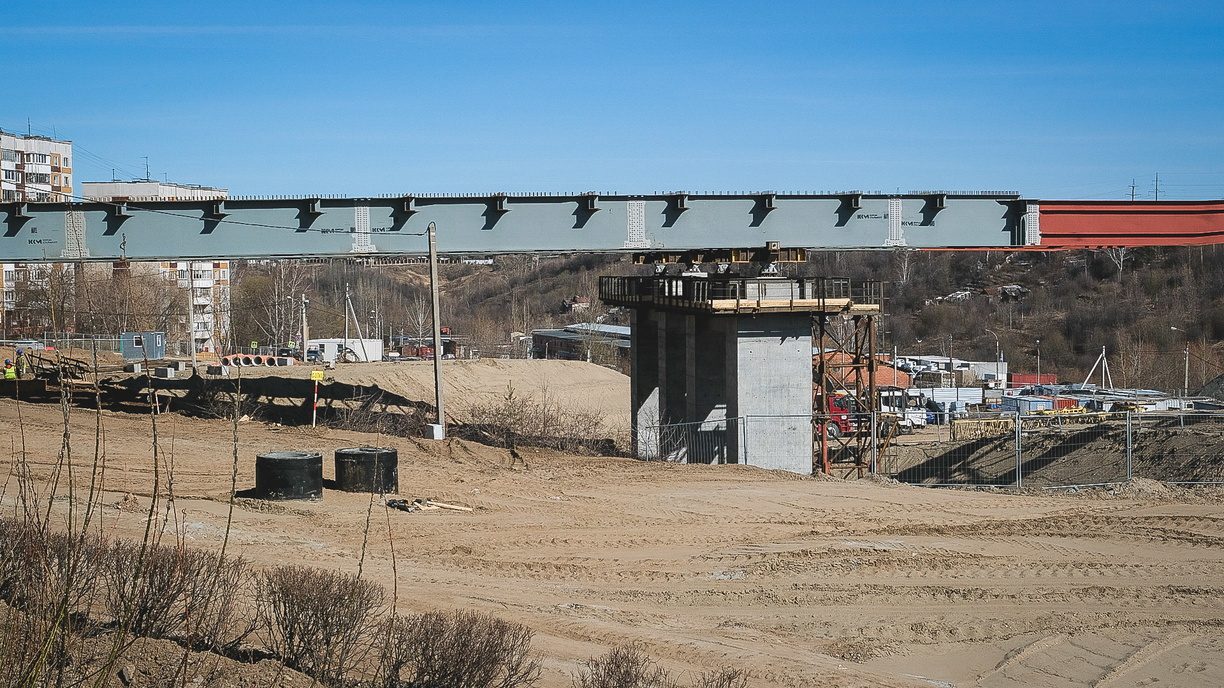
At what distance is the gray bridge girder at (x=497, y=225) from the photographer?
90.3 ft

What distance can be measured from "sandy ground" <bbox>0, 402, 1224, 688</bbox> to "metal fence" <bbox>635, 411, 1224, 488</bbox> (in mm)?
5068

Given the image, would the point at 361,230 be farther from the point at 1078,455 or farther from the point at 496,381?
the point at 496,381

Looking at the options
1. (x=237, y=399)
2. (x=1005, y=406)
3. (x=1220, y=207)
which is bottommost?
(x=1005, y=406)

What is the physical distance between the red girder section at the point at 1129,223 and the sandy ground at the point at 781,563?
1003 centimetres

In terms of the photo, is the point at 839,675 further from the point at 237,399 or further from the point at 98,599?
the point at 237,399

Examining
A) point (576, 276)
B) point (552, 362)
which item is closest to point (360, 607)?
point (552, 362)

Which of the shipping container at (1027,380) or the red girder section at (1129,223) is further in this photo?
the shipping container at (1027,380)

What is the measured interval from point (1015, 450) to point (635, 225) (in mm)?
13254

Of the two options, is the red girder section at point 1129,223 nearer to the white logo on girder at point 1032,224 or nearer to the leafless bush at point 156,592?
the white logo on girder at point 1032,224

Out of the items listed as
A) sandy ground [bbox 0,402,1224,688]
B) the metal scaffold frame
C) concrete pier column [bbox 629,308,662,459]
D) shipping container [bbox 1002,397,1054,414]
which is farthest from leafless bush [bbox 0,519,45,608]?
shipping container [bbox 1002,397,1054,414]

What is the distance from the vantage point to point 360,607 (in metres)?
7.43

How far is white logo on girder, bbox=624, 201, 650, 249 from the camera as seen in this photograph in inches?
1180

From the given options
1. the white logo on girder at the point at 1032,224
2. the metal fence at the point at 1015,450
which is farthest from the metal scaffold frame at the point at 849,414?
the white logo on girder at the point at 1032,224

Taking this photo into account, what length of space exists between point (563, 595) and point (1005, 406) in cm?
4742
